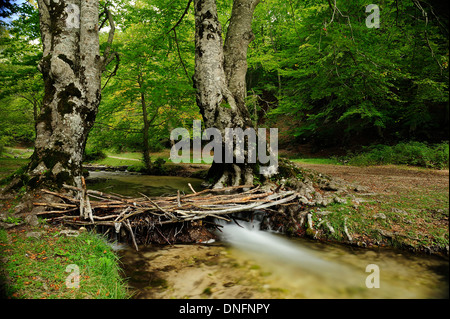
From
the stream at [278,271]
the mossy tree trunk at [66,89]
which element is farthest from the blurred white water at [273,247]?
the mossy tree trunk at [66,89]

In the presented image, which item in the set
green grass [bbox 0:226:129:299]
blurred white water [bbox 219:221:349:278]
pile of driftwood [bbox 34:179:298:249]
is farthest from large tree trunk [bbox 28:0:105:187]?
blurred white water [bbox 219:221:349:278]

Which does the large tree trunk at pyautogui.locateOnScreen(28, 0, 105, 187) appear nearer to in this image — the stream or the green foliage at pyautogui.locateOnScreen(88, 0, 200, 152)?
the stream

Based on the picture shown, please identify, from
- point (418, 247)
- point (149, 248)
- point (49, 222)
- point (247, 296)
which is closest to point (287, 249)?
point (247, 296)

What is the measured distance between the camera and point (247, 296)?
2.44 m

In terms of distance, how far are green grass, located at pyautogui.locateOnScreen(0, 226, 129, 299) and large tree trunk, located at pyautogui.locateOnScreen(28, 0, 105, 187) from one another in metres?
1.33

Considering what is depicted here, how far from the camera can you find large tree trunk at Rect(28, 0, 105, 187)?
391 centimetres

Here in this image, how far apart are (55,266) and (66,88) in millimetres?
3340

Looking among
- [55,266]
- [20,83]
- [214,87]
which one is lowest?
[55,266]

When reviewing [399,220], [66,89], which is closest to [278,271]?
[399,220]

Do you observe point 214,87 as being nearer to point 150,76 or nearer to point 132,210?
point 132,210

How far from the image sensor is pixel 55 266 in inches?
88.2

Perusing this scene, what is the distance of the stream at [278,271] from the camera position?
8.00 ft

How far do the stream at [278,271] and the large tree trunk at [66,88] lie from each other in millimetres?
1913
